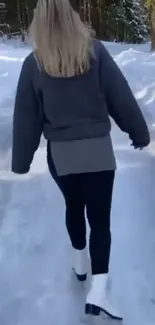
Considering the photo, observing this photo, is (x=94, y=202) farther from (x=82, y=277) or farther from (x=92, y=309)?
(x=82, y=277)

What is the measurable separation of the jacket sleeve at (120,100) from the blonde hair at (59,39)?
123 millimetres

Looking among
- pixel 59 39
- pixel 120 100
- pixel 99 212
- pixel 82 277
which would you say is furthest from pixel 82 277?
pixel 59 39

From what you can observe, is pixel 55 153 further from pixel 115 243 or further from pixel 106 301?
pixel 115 243

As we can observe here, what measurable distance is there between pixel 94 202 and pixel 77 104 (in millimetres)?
565

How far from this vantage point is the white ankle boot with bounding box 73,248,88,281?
15.7ft

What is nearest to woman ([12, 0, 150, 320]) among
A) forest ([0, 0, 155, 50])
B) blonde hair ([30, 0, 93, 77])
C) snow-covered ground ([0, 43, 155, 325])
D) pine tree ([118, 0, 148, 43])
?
blonde hair ([30, 0, 93, 77])

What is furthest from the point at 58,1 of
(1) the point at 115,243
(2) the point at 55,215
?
(2) the point at 55,215

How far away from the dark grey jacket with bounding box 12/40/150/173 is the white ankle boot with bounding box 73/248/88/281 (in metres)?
0.95

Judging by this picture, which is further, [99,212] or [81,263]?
[81,263]

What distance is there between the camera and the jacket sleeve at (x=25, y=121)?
4.03 meters

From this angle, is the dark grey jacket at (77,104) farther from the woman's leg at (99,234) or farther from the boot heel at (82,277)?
the boot heel at (82,277)

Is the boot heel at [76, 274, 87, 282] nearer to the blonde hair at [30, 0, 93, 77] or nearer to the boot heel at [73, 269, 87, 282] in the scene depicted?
the boot heel at [73, 269, 87, 282]

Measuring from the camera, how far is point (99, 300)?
4.34 metres

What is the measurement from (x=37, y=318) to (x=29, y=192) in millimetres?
2918
